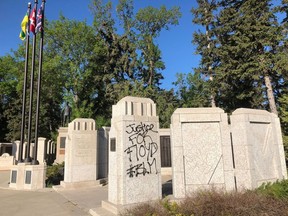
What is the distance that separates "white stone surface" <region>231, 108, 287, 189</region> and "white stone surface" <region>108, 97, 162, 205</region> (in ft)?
8.17

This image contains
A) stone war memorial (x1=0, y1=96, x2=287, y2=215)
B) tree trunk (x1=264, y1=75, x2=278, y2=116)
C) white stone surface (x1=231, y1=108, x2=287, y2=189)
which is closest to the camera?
stone war memorial (x1=0, y1=96, x2=287, y2=215)

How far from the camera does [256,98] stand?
2289 cm

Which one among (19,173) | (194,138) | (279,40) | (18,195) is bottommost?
(18,195)

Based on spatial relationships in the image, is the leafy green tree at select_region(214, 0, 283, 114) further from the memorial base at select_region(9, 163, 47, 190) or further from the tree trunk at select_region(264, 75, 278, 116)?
the memorial base at select_region(9, 163, 47, 190)

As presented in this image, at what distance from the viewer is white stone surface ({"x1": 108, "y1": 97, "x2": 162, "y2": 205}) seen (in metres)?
6.86

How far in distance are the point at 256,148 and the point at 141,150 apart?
3695mm

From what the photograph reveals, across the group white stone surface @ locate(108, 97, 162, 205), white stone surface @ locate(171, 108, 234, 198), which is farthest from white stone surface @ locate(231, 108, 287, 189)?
white stone surface @ locate(108, 97, 162, 205)

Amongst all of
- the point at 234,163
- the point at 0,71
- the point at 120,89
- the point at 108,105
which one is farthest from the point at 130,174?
the point at 0,71

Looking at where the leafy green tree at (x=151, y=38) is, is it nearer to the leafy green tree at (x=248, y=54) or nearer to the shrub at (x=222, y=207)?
the leafy green tree at (x=248, y=54)

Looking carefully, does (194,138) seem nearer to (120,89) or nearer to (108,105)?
(120,89)

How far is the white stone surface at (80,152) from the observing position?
11930 mm

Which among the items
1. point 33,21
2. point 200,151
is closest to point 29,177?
point 200,151

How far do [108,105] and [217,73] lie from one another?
57.5 feet

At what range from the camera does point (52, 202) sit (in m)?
8.83
